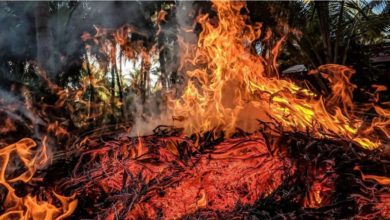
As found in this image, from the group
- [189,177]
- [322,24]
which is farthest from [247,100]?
[322,24]

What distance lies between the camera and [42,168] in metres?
3.89

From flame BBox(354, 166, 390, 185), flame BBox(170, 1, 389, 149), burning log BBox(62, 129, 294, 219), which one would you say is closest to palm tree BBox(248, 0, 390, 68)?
flame BBox(170, 1, 389, 149)

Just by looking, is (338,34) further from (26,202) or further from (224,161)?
(26,202)

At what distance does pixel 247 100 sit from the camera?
15.0 feet

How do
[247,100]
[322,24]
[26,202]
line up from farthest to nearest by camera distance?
[322,24] < [247,100] < [26,202]

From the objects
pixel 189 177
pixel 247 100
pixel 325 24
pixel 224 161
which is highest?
pixel 325 24

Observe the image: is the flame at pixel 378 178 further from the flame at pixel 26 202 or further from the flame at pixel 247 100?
the flame at pixel 26 202

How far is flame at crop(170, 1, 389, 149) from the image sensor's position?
4.15m

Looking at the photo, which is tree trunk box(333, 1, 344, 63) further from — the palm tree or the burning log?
the burning log

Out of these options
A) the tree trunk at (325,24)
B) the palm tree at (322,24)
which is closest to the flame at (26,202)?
the palm tree at (322,24)

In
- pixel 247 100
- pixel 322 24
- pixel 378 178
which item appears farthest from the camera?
pixel 322 24

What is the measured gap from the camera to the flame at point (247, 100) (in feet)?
13.6

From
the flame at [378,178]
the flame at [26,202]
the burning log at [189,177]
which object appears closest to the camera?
the flame at [378,178]

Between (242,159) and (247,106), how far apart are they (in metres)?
0.96
